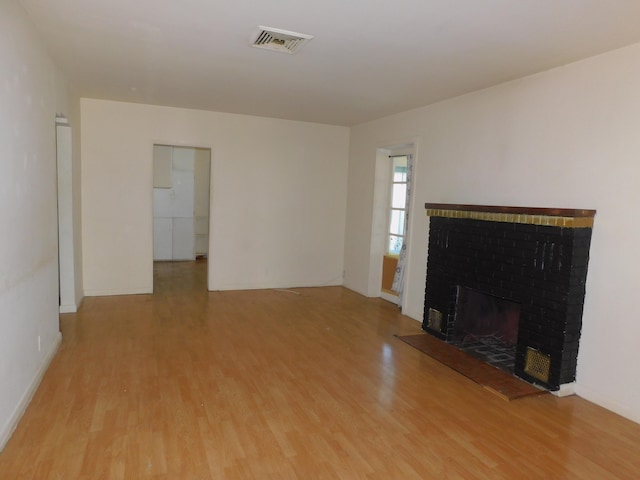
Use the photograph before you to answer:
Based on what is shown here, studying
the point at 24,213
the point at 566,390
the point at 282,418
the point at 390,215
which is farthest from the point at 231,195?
the point at 566,390

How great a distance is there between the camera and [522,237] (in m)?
3.32

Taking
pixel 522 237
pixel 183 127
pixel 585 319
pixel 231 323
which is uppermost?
pixel 183 127

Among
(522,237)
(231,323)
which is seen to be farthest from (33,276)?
(522,237)

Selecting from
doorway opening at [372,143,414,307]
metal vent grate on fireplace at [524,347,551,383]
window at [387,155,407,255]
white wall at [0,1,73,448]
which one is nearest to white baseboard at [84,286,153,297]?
white wall at [0,1,73,448]

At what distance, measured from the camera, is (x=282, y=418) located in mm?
2611

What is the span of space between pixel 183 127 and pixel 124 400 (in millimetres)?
3817

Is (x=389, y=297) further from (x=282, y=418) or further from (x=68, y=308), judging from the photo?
(x=68, y=308)

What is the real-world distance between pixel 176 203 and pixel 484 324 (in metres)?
6.35

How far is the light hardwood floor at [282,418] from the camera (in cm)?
216

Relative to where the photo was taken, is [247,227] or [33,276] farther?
[247,227]

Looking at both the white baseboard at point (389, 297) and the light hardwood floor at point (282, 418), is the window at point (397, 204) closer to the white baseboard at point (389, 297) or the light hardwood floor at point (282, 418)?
the white baseboard at point (389, 297)

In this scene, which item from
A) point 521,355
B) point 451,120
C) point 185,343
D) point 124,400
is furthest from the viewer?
point 451,120

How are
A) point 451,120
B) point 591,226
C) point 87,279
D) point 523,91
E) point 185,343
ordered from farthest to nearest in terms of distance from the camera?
1. point 87,279
2. point 451,120
3. point 185,343
4. point 523,91
5. point 591,226

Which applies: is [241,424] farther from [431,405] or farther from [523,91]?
[523,91]
